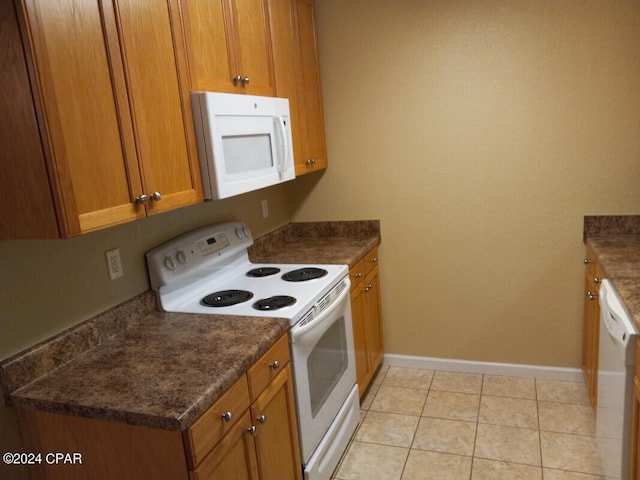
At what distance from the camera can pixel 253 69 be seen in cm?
218

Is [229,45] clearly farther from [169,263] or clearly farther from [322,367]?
[322,367]

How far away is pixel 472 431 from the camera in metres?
2.53

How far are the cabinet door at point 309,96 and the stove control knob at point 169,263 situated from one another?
0.90 metres

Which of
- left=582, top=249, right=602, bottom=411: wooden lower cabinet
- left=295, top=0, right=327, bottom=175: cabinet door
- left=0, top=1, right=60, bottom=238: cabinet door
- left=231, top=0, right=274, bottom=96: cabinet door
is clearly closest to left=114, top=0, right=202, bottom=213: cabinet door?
left=0, top=1, right=60, bottom=238: cabinet door

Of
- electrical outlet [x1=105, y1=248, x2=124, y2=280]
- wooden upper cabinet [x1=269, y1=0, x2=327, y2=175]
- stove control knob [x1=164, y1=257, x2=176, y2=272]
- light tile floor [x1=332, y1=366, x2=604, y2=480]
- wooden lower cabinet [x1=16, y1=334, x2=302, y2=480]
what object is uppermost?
wooden upper cabinet [x1=269, y1=0, x2=327, y2=175]

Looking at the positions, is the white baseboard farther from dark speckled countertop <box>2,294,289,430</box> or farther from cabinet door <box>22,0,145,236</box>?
cabinet door <box>22,0,145,236</box>

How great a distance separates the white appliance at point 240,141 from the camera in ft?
5.88

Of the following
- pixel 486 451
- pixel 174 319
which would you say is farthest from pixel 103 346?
pixel 486 451

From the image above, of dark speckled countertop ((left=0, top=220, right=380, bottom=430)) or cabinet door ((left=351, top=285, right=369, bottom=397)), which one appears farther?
cabinet door ((left=351, top=285, right=369, bottom=397))

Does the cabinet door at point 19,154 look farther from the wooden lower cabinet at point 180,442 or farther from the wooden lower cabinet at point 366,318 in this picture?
the wooden lower cabinet at point 366,318

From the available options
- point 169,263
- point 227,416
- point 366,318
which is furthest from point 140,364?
point 366,318

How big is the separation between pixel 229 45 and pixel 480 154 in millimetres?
1536

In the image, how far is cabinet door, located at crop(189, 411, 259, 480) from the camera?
133 cm

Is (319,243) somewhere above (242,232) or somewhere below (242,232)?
below
